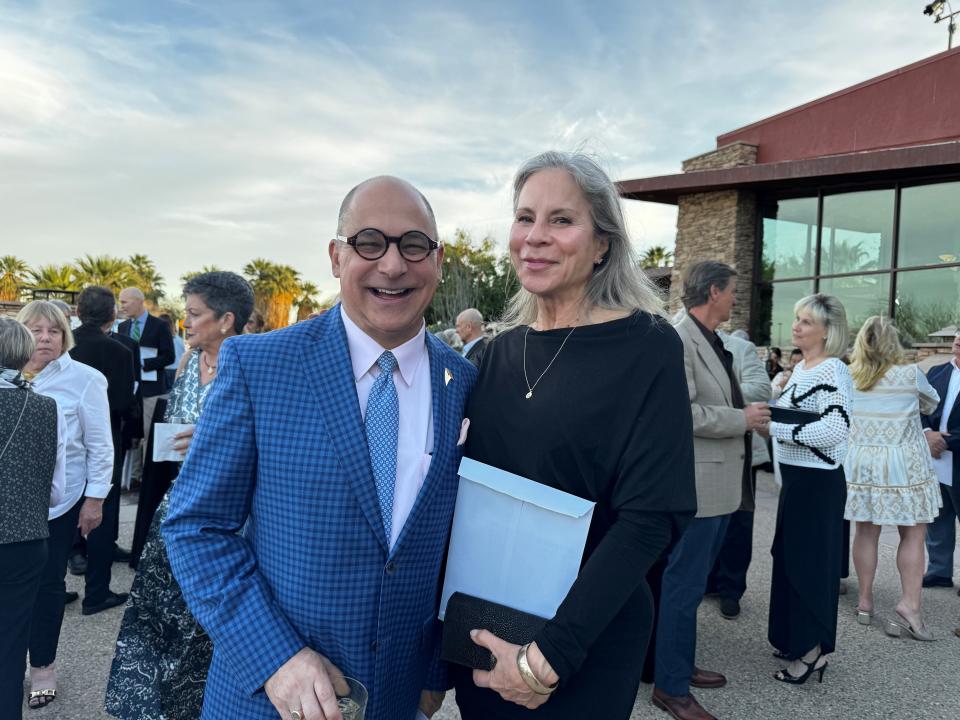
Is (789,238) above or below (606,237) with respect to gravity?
above

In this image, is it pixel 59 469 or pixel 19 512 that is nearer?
pixel 19 512

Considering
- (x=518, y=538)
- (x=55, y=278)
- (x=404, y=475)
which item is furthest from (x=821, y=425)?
(x=55, y=278)

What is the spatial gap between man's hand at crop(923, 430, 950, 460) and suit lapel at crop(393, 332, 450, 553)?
521cm

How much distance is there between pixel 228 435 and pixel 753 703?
343cm

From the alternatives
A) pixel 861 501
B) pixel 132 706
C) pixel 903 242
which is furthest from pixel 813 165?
pixel 132 706

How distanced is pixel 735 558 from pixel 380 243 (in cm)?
430

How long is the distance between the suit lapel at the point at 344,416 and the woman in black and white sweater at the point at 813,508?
10.5 feet

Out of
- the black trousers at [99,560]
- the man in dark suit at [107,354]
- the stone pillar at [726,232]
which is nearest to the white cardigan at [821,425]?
the black trousers at [99,560]

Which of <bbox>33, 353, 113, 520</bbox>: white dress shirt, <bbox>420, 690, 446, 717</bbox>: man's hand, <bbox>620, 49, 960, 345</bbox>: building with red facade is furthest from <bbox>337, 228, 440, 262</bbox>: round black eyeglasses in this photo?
<bbox>620, 49, 960, 345</bbox>: building with red facade

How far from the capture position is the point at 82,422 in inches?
152

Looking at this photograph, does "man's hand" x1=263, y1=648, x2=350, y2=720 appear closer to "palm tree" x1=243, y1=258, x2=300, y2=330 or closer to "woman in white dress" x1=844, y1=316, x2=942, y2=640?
"woman in white dress" x1=844, y1=316, x2=942, y2=640

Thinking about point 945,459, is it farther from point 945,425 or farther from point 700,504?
point 700,504

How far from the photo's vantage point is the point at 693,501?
5.18 feet

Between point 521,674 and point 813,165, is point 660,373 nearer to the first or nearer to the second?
point 521,674
